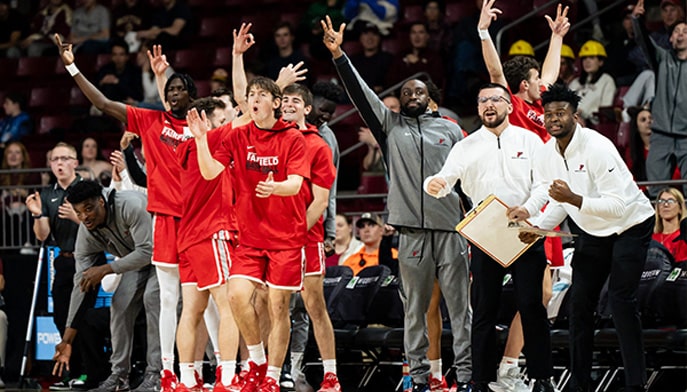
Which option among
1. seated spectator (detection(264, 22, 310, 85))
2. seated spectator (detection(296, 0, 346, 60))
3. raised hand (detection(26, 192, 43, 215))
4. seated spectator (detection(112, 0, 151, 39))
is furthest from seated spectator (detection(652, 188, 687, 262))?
seated spectator (detection(112, 0, 151, 39))

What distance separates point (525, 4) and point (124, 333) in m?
7.31

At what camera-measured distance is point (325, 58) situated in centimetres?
1523

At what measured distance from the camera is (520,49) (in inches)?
515

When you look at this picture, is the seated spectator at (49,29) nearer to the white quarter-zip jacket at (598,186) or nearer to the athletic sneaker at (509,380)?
the athletic sneaker at (509,380)

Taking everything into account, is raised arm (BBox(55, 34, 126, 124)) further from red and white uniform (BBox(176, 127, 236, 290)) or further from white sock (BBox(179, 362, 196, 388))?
white sock (BBox(179, 362, 196, 388))

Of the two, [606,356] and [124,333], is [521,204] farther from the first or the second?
[124,333]

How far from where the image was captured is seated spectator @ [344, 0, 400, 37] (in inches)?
595

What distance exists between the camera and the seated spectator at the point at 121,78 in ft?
50.6

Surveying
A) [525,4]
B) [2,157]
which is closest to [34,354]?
[2,157]

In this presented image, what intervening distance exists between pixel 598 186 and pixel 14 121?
1063 cm

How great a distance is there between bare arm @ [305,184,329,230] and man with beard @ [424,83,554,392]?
0.82m

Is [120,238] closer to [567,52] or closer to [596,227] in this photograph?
[596,227]

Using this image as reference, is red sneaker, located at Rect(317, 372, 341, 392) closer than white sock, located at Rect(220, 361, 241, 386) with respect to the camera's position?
No

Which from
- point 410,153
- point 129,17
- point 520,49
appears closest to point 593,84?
point 520,49
